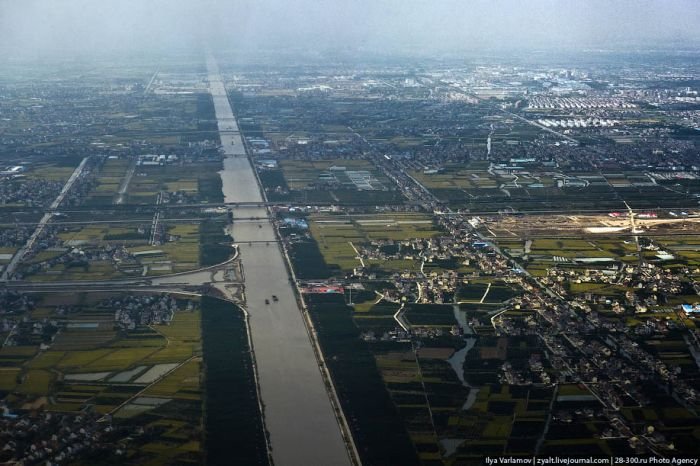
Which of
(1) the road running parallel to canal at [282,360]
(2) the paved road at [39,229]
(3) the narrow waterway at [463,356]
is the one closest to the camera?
(1) the road running parallel to canal at [282,360]

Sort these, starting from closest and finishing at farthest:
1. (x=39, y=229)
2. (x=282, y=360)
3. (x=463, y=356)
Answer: (x=282, y=360) < (x=463, y=356) < (x=39, y=229)

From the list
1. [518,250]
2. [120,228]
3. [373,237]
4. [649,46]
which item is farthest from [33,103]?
[649,46]

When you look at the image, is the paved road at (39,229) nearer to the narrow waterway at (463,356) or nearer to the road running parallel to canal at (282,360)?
the road running parallel to canal at (282,360)

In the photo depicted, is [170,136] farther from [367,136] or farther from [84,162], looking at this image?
[367,136]

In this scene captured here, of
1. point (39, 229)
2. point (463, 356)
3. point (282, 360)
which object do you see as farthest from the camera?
point (39, 229)

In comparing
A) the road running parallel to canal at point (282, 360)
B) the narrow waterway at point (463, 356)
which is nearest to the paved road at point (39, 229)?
the road running parallel to canal at point (282, 360)

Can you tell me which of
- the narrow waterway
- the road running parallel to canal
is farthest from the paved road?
the narrow waterway

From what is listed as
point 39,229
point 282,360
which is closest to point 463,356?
point 282,360

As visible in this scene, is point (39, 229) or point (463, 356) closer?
point (463, 356)

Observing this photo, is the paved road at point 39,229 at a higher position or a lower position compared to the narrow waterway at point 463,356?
higher

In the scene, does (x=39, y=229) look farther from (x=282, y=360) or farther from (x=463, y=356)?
(x=463, y=356)
